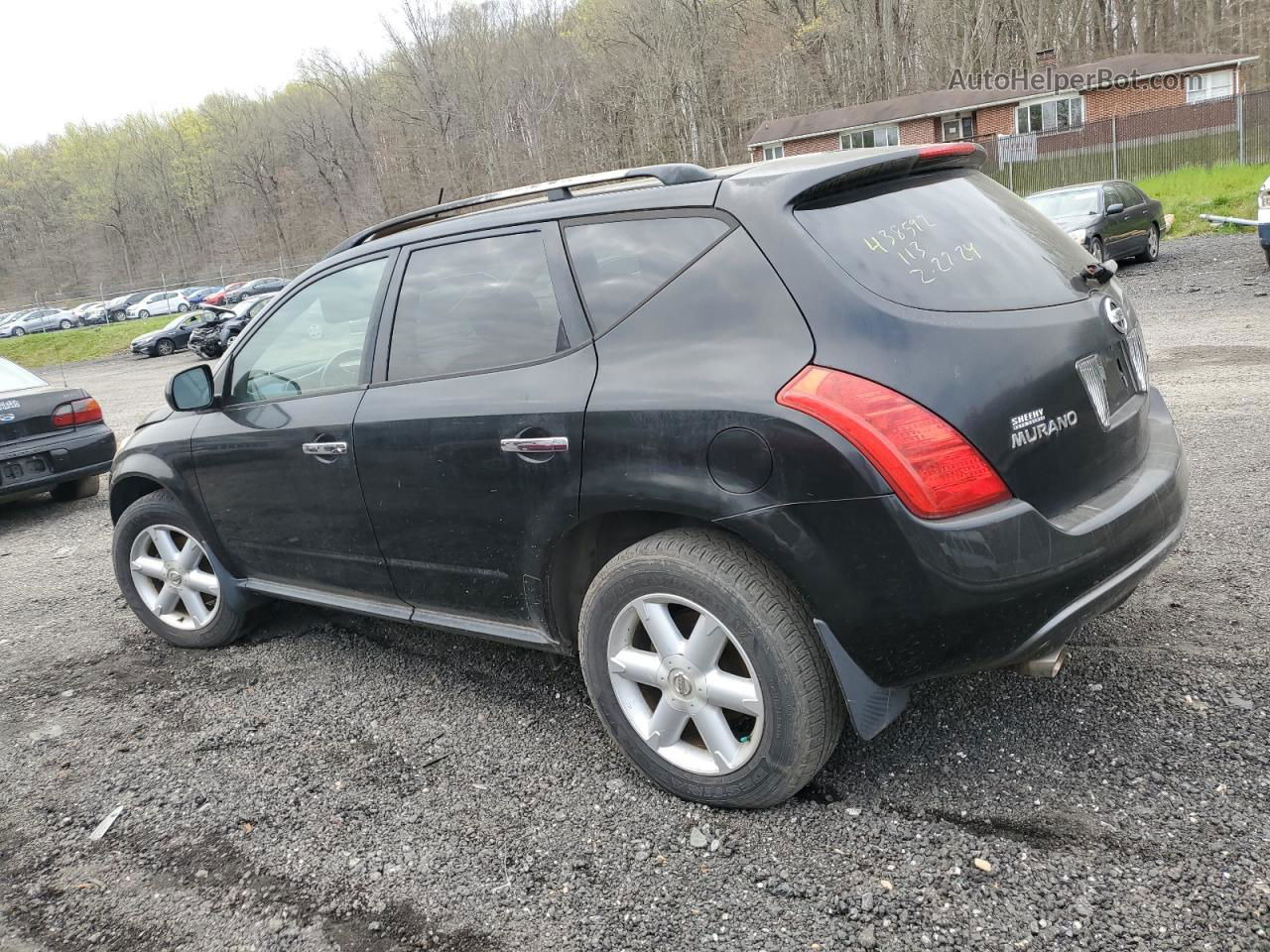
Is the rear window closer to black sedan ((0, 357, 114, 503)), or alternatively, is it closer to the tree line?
black sedan ((0, 357, 114, 503))

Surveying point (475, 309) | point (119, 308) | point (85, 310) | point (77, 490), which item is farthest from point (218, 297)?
point (475, 309)

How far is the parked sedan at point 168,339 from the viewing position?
96.4 feet

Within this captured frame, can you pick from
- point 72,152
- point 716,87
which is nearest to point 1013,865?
point 716,87

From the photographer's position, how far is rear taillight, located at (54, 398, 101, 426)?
25.7 feet

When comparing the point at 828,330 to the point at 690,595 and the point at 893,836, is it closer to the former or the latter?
the point at 690,595

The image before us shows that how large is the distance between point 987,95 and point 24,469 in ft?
151

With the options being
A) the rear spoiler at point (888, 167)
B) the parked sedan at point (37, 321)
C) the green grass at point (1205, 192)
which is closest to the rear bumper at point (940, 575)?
the rear spoiler at point (888, 167)

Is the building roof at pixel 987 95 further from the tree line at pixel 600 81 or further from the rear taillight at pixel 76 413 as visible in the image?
the rear taillight at pixel 76 413

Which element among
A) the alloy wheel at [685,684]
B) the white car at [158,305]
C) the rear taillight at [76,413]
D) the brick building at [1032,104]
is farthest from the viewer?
the white car at [158,305]

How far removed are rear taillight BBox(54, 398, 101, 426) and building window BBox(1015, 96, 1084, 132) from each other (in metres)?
43.6

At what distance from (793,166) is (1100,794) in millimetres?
1945

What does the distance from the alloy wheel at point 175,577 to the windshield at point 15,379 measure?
4.35 m

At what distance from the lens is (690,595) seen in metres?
2.55

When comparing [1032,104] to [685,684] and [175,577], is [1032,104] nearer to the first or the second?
[175,577]
